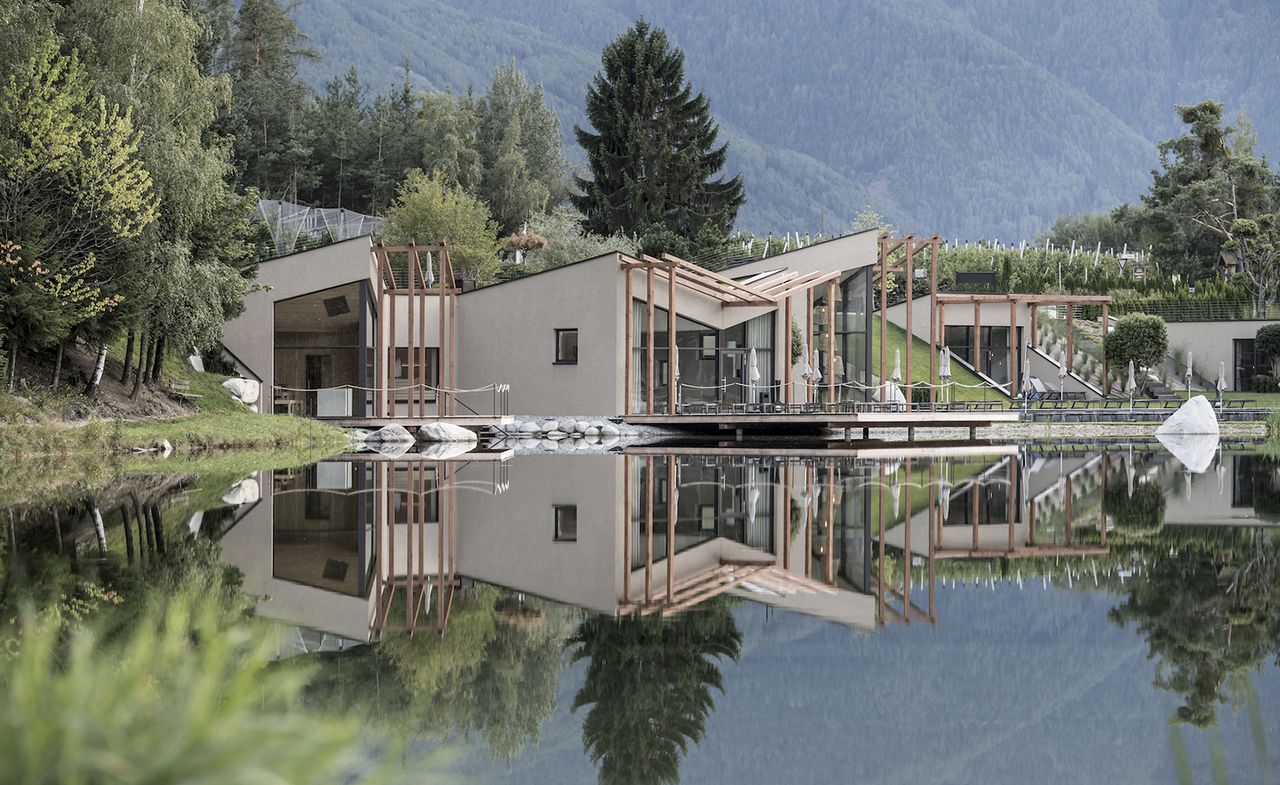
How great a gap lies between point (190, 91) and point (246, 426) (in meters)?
6.56

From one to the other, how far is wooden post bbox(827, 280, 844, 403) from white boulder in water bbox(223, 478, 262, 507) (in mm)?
20783

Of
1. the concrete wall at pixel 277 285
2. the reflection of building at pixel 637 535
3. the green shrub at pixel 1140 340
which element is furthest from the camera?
the green shrub at pixel 1140 340

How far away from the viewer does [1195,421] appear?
32.1m

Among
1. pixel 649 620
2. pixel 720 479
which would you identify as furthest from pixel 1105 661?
pixel 720 479

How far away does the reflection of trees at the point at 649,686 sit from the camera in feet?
14.2

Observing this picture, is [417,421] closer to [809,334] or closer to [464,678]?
[809,334]

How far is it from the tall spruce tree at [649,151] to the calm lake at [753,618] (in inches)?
1582

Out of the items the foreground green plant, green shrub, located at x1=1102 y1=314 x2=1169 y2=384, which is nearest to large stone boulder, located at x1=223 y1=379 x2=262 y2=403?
green shrub, located at x1=1102 y1=314 x2=1169 y2=384

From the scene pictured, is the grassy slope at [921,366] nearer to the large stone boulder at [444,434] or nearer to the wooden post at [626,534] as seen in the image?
the large stone boulder at [444,434]

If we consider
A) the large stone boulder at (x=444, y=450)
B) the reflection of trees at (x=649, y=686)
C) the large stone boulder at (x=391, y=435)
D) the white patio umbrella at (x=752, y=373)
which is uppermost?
the white patio umbrella at (x=752, y=373)

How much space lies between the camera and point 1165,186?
60.6 meters

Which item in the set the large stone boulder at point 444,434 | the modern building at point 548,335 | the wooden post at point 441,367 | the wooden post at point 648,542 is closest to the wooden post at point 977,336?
the modern building at point 548,335

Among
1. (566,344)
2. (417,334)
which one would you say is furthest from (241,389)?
(566,344)

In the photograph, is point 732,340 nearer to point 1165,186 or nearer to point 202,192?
point 202,192
